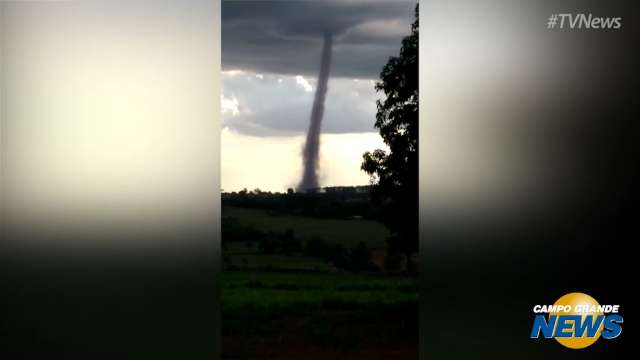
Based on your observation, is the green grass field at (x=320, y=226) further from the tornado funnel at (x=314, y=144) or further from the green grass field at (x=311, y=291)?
the tornado funnel at (x=314, y=144)

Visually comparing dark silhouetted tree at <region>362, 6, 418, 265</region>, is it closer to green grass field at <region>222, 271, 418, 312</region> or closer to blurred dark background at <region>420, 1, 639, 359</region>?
green grass field at <region>222, 271, 418, 312</region>

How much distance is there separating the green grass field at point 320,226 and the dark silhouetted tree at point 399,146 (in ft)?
1.10

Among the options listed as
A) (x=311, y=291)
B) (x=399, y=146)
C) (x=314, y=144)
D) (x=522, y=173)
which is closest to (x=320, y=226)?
(x=311, y=291)

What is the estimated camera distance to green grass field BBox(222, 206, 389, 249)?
8.16 metres

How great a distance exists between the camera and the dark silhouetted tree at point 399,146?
751 cm

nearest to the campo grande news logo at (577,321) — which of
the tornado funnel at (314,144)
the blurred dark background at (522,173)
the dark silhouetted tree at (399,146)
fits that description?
the blurred dark background at (522,173)

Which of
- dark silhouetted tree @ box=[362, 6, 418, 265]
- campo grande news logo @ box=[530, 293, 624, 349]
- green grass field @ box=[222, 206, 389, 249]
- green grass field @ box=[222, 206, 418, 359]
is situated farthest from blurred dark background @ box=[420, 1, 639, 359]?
green grass field @ box=[222, 206, 389, 249]

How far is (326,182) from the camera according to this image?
7.82 m

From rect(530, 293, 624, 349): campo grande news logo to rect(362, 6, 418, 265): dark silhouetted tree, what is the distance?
3.92m

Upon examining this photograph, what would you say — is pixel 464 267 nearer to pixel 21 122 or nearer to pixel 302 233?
pixel 21 122

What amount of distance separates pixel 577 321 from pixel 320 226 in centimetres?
490

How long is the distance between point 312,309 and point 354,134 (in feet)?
6.79

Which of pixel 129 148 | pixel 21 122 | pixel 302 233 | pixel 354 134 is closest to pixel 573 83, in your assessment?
pixel 129 148

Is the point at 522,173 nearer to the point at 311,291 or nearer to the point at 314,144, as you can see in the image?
the point at 314,144
